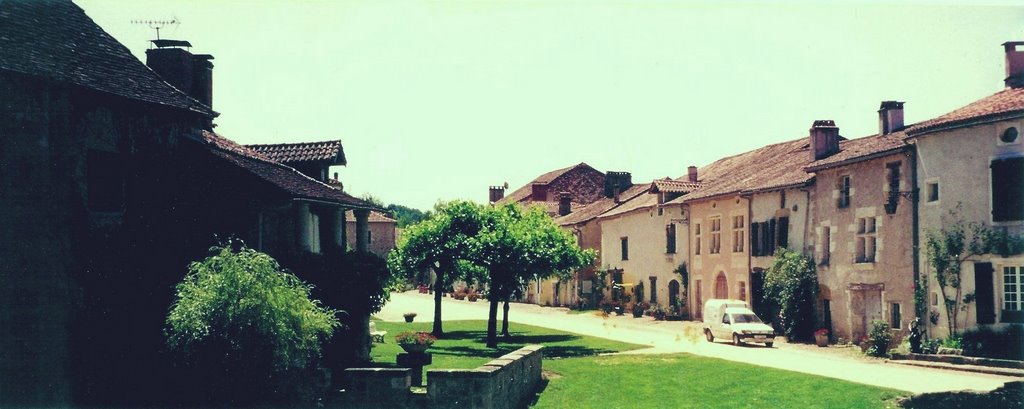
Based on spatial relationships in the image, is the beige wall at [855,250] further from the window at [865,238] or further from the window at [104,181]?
the window at [104,181]

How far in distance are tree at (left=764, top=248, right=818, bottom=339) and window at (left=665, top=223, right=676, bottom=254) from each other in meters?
13.4

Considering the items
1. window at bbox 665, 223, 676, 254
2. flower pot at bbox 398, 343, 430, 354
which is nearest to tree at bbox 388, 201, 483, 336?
flower pot at bbox 398, 343, 430, 354

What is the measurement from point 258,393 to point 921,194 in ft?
73.0

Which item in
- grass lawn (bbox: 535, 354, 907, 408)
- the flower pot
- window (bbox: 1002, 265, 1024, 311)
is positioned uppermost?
window (bbox: 1002, 265, 1024, 311)

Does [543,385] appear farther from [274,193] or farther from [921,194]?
[921,194]

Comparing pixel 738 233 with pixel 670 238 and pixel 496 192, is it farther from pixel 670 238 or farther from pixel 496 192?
pixel 496 192

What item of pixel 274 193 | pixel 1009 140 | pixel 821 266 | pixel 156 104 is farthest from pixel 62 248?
pixel 821 266

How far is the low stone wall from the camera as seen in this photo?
56.4 feet

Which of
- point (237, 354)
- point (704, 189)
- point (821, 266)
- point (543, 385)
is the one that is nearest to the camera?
point (237, 354)

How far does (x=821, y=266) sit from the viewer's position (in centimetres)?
3712

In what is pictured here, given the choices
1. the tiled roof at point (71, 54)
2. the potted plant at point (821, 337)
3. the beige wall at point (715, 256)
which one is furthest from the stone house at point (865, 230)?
the tiled roof at point (71, 54)

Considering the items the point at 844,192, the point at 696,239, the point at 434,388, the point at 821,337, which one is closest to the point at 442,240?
the point at 821,337

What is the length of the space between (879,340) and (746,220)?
12.5m

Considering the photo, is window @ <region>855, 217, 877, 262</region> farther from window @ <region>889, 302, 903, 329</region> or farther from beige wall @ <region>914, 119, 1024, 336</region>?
beige wall @ <region>914, 119, 1024, 336</region>
